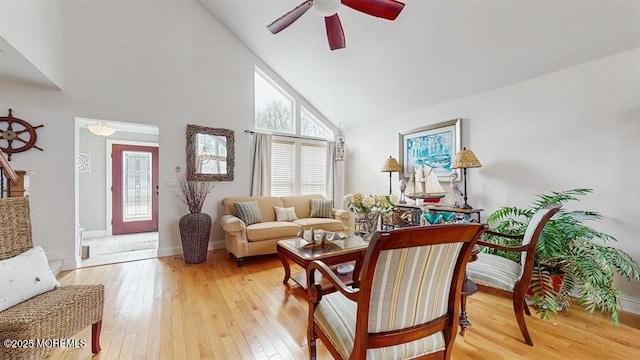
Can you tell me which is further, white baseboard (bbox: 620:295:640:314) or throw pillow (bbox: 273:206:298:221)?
throw pillow (bbox: 273:206:298:221)

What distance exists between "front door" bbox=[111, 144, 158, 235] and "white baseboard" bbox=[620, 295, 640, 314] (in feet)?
23.2

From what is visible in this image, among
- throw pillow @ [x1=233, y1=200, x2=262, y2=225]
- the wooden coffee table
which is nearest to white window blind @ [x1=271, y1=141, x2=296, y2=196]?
throw pillow @ [x1=233, y1=200, x2=262, y2=225]

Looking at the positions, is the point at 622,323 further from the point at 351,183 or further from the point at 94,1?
the point at 94,1

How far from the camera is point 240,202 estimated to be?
12.9ft

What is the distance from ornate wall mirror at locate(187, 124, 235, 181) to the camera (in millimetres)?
3949

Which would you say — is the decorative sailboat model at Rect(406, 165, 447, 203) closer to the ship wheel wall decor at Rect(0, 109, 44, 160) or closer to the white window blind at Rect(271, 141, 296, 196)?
the white window blind at Rect(271, 141, 296, 196)

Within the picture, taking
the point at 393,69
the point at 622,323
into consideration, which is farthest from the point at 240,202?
the point at 622,323

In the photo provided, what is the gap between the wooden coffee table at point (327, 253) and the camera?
2301mm

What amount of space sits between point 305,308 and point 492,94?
3.32 meters

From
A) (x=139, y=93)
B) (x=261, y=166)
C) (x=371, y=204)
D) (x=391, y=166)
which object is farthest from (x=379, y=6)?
(x=139, y=93)

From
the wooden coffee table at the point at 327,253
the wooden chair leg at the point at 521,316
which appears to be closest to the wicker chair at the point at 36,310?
the wooden coffee table at the point at 327,253

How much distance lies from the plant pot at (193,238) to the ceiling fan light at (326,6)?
295 centimetres

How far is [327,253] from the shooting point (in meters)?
2.35

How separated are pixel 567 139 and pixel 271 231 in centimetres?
352
